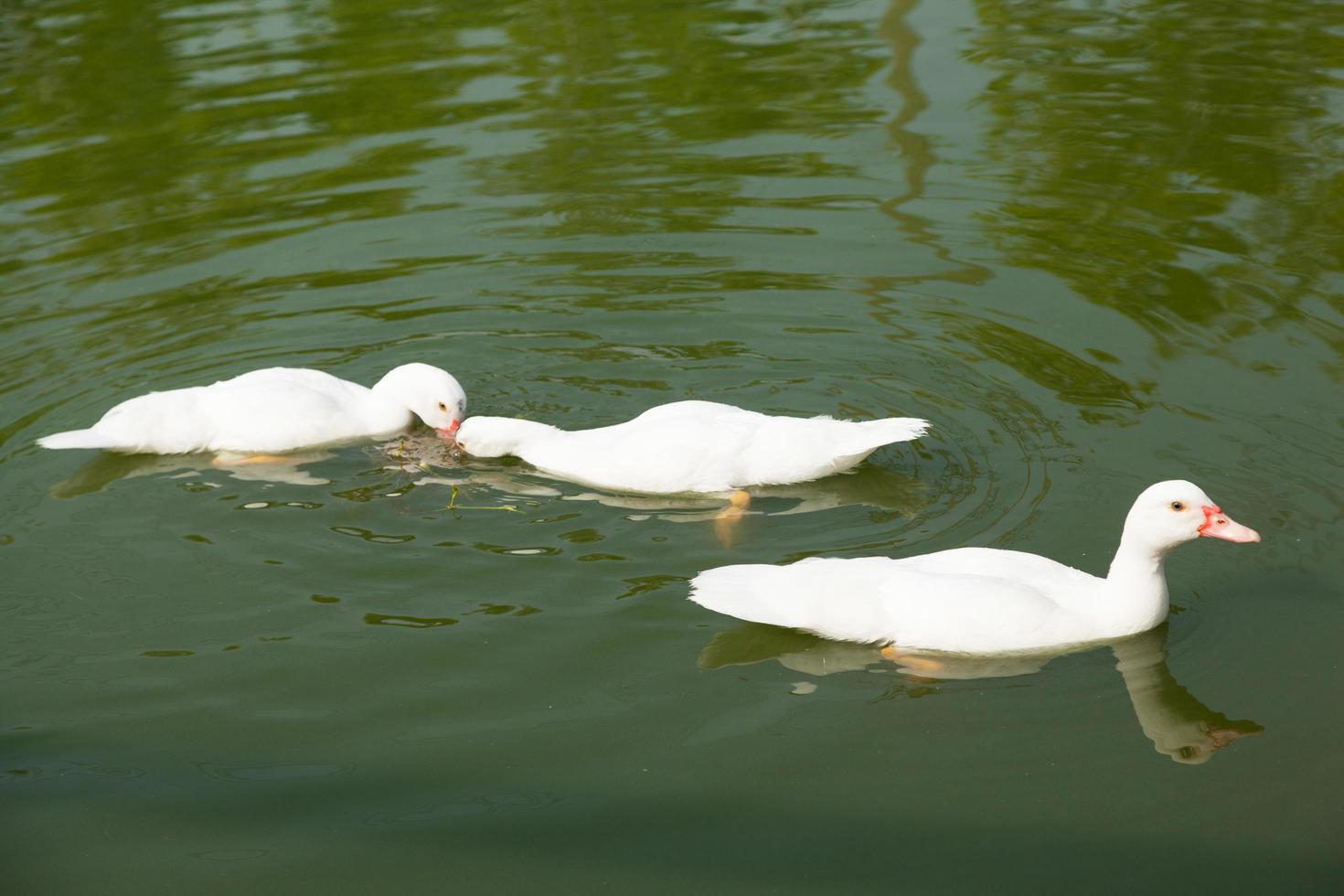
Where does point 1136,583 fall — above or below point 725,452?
below

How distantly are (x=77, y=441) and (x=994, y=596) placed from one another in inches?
181

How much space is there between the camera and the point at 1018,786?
17.4 feet

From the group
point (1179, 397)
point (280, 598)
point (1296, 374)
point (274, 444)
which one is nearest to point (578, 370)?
point (274, 444)

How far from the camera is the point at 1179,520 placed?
5.92 m

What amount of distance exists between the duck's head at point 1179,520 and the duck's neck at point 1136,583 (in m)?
0.03

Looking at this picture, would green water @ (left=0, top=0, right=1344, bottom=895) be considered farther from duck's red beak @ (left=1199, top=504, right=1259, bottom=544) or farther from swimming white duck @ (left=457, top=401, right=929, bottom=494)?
duck's red beak @ (left=1199, top=504, right=1259, bottom=544)

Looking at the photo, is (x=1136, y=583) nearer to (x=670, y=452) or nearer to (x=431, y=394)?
(x=670, y=452)

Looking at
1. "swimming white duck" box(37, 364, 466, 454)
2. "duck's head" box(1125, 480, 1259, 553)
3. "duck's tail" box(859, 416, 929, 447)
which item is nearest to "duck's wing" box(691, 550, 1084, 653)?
"duck's head" box(1125, 480, 1259, 553)

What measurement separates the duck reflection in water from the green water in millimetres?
23

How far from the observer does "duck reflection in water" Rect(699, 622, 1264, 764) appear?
18.2 ft

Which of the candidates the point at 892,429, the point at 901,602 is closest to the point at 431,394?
the point at 892,429

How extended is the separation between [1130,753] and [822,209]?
5899 millimetres

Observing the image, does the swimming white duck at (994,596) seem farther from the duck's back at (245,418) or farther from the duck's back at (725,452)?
the duck's back at (245,418)

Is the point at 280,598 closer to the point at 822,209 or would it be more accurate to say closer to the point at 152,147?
the point at 822,209
